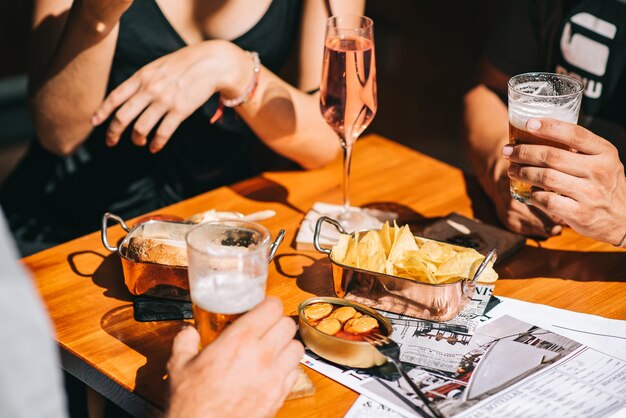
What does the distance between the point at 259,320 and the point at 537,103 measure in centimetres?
64

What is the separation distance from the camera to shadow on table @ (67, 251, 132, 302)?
1.40 meters

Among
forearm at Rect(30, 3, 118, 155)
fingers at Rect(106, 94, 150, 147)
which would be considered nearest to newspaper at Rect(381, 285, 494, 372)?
fingers at Rect(106, 94, 150, 147)

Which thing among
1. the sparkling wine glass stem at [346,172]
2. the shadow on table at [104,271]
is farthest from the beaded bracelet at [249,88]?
the shadow on table at [104,271]

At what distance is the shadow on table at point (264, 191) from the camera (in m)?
1.77

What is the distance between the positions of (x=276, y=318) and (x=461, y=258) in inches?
14.9

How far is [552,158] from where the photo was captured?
4.34ft

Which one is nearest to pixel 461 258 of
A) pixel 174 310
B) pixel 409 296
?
pixel 409 296

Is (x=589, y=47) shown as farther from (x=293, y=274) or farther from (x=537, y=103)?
(x=293, y=274)

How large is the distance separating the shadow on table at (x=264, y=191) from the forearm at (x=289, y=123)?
0.33 ft

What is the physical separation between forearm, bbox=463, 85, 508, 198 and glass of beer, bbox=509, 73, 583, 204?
0.32 meters

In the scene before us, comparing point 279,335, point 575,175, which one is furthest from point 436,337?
point 575,175

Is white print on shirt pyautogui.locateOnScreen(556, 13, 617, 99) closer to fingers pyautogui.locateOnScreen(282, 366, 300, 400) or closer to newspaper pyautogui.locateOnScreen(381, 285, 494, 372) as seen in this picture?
newspaper pyautogui.locateOnScreen(381, 285, 494, 372)

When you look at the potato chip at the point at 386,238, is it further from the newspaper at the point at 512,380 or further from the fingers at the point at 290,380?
the fingers at the point at 290,380

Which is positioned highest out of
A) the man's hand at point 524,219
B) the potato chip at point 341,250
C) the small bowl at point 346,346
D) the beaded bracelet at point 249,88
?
the beaded bracelet at point 249,88
